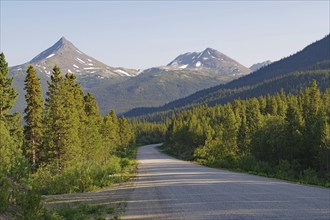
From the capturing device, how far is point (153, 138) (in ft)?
628

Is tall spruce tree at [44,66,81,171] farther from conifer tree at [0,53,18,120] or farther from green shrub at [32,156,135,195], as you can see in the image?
conifer tree at [0,53,18,120]

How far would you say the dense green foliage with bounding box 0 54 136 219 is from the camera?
15.5 metres

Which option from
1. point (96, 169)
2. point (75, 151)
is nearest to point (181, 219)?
point (96, 169)

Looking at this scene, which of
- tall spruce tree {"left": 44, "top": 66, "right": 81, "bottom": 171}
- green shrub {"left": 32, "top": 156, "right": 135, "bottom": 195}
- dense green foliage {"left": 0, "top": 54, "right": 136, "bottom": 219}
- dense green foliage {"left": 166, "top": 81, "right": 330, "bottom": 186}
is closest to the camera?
dense green foliage {"left": 0, "top": 54, "right": 136, "bottom": 219}

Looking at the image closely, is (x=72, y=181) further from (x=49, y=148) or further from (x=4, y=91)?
(x=4, y=91)

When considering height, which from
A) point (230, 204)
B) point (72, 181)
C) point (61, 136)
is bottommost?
point (72, 181)

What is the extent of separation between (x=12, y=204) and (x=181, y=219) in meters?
6.09

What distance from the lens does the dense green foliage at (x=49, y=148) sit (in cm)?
1549

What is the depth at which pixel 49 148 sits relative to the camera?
36.8m

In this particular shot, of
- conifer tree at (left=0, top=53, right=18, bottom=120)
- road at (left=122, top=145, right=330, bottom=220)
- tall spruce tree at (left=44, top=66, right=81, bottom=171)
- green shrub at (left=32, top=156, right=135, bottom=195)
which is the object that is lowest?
green shrub at (left=32, top=156, right=135, bottom=195)

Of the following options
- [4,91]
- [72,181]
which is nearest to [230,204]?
[72,181]

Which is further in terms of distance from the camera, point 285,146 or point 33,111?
point 285,146

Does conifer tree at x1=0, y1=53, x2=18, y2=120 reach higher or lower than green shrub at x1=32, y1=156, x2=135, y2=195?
higher

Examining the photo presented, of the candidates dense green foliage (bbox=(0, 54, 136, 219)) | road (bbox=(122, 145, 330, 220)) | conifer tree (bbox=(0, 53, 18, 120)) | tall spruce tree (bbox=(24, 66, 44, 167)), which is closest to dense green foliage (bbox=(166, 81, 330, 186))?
road (bbox=(122, 145, 330, 220))
